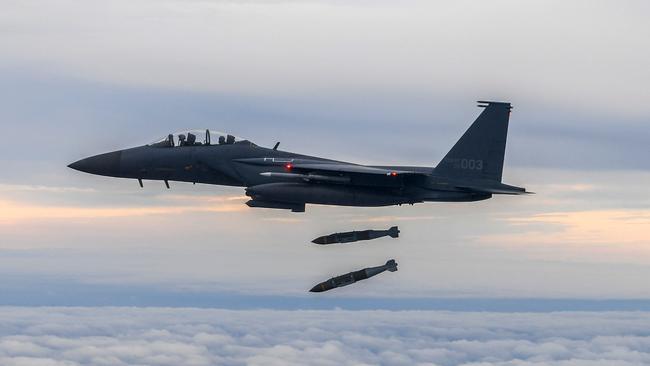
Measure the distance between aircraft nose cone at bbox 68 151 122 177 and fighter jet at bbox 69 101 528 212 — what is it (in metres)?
2.94

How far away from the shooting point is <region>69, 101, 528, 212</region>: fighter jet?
211 feet

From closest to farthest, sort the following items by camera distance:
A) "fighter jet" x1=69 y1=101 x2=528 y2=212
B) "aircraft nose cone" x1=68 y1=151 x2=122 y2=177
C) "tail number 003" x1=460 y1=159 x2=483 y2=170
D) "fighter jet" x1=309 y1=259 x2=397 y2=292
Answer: "fighter jet" x1=69 y1=101 x2=528 y2=212, "tail number 003" x1=460 y1=159 x2=483 y2=170, "aircraft nose cone" x1=68 y1=151 x2=122 y2=177, "fighter jet" x1=309 y1=259 x2=397 y2=292

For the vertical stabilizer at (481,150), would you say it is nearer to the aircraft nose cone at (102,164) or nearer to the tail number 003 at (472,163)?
the tail number 003 at (472,163)

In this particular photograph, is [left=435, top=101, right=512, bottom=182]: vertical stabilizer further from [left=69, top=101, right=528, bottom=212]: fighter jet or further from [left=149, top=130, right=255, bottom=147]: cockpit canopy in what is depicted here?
[left=149, top=130, right=255, bottom=147]: cockpit canopy

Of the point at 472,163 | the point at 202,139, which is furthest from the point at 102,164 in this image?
the point at 472,163

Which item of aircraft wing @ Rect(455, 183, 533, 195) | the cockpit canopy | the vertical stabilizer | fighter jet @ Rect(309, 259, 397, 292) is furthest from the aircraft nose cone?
aircraft wing @ Rect(455, 183, 533, 195)

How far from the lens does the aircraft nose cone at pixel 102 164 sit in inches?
2653

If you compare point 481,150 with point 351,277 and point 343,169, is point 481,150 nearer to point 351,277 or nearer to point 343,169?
point 343,169

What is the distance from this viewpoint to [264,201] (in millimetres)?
64875

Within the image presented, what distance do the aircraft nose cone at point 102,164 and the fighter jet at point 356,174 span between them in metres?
2.94

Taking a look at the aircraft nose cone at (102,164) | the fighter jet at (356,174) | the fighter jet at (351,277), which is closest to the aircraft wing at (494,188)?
the fighter jet at (356,174)

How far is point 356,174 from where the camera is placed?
210 feet

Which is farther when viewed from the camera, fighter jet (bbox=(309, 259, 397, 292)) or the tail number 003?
fighter jet (bbox=(309, 259, 397, 292))

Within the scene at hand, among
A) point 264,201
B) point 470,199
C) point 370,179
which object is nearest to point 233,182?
point 264,201
